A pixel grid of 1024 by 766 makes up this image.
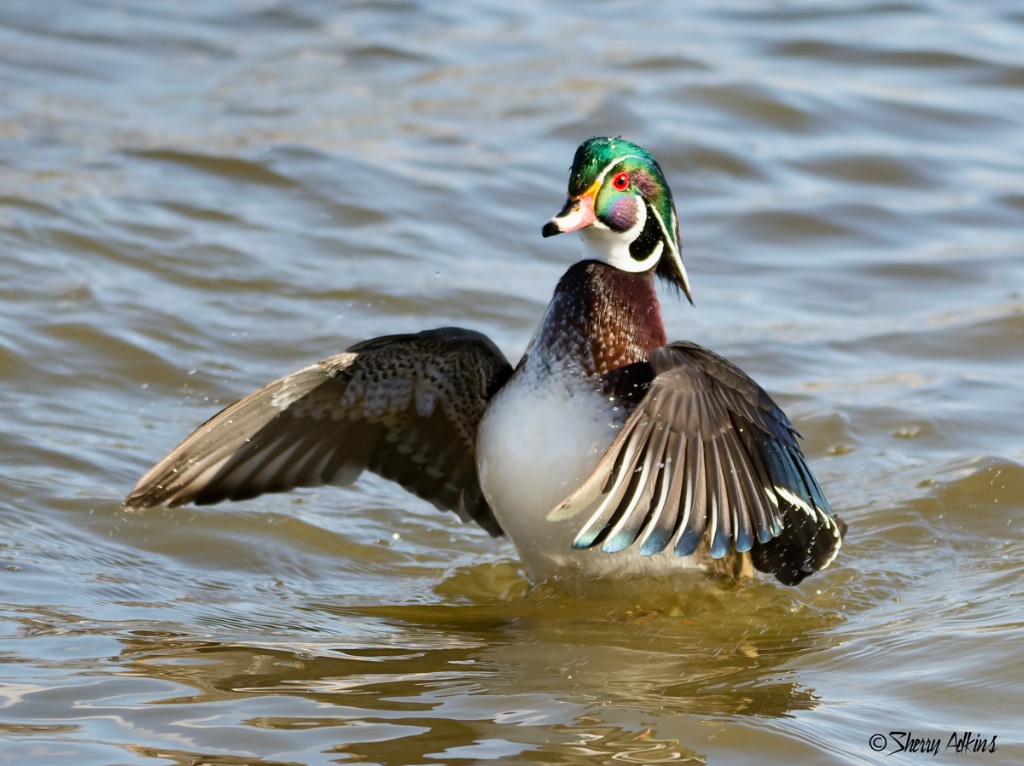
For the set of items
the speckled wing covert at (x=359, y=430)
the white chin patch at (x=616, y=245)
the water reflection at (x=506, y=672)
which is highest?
the white chin patch at (x=616, y=245)

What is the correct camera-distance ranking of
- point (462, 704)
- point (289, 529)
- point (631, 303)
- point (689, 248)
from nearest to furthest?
point (462, 704) → point (631, 303) → point (289, 529) → point (689, 248)

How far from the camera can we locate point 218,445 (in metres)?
5.46

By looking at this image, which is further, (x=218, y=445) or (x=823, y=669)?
(x=218, y=445)

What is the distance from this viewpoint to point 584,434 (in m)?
4.86

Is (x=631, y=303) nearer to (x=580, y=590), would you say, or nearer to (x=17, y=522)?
(x=580, y=590)

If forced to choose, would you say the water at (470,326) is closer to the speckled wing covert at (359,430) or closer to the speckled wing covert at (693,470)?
the speckled wing covert at (359,430)

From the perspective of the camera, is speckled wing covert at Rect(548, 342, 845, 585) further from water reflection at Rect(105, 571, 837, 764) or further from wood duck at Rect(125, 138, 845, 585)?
water reflection at Rect(105, 571, 837, 764)

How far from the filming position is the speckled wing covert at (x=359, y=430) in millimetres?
5406

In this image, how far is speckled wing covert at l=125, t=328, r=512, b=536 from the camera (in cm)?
541

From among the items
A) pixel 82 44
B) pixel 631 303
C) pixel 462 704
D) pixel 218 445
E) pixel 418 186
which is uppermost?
pixel 82 44

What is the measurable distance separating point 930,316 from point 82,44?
7.25 meters

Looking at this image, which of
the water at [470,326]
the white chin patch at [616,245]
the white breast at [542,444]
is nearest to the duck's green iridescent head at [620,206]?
the white chin patch at [616,245]

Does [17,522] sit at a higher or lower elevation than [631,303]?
lower

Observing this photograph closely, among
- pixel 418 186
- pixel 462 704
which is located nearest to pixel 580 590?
pixel 462 704
